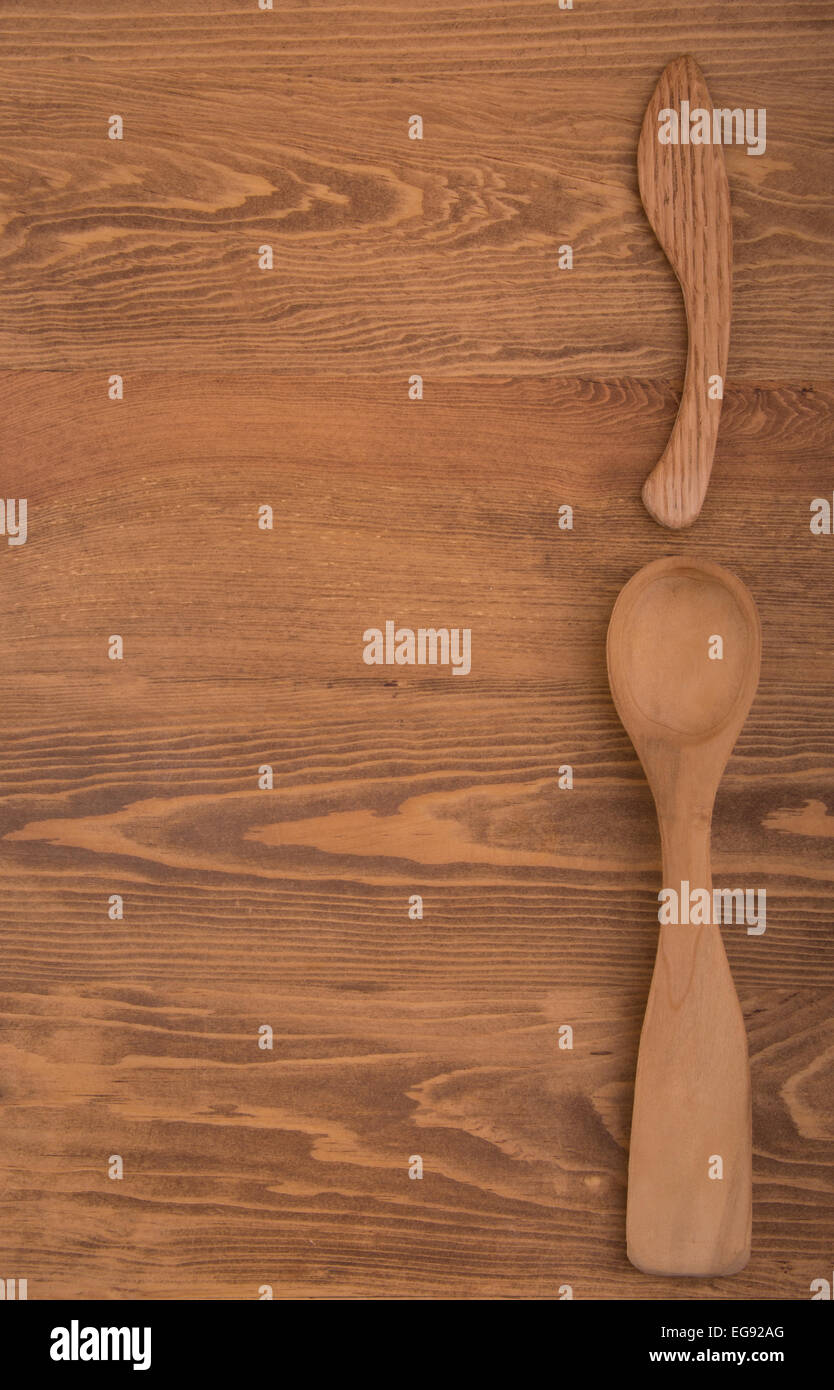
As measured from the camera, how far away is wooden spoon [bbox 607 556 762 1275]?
599 mm

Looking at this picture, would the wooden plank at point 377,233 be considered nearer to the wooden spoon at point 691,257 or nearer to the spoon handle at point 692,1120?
the wooden spoon at point 691,257

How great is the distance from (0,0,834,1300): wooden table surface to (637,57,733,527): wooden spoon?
0.06 feet

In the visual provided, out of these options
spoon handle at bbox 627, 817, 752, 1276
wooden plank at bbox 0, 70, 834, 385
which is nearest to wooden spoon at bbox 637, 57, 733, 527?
wooden plank at bbox 0, 70, 834, 385

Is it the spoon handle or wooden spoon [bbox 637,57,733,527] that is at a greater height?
wooden spoon [bbox 637,57,733,527]

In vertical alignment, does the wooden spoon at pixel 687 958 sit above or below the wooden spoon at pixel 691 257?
below

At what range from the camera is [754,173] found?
64 centimetres

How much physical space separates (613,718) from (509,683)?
8cm

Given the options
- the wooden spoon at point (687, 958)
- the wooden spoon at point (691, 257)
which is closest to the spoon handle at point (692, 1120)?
the wooden spoon at point (687, 958)

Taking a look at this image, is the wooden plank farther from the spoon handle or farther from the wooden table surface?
the spoon handle

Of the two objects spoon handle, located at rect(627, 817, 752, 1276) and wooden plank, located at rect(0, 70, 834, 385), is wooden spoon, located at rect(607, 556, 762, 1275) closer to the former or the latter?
spoon handle, located at rect(627, 817, 752, 1276)

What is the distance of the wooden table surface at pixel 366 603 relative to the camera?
0.63 metres

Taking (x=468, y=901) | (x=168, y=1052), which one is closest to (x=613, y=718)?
(x=468, y=901)

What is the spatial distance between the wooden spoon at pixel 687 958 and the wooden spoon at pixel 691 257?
0.06m

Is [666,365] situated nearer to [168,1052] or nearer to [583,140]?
[583,140]
